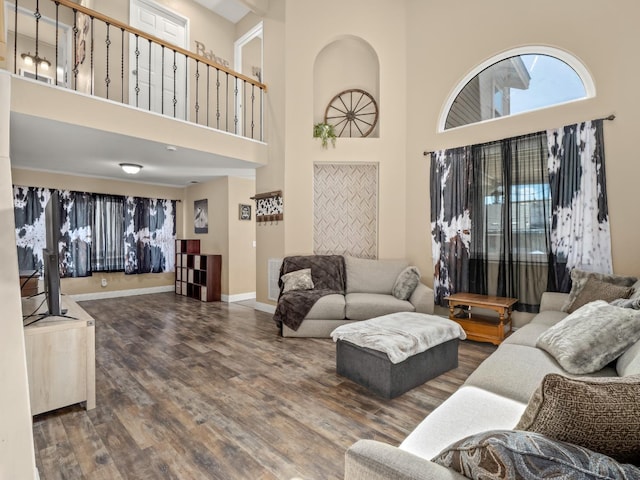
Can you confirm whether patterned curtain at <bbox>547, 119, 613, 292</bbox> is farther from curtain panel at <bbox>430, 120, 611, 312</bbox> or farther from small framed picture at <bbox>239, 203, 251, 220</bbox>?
small framed picture at <bbox>239, 203, 251, 220</bbox>

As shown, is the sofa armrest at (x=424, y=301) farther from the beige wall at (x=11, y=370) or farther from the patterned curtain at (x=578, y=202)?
the beige wall at (x=11, y=370)

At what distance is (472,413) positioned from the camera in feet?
4.60

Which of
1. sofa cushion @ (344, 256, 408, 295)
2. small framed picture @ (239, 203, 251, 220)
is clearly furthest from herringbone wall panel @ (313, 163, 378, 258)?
small framed picture @ (239, 203, 251, 220)

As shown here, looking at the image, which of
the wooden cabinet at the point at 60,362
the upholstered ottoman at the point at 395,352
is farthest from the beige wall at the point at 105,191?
the upholstered ottoman at the point at 395,352

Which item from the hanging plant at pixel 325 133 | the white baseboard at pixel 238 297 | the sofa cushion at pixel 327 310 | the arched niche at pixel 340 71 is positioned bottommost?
the white baseboard at pixel 238 297

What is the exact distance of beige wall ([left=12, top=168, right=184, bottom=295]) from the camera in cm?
552

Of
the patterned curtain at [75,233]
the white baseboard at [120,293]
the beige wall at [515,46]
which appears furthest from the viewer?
the white baseboard at [120,293]

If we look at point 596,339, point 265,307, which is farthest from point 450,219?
point 265,307

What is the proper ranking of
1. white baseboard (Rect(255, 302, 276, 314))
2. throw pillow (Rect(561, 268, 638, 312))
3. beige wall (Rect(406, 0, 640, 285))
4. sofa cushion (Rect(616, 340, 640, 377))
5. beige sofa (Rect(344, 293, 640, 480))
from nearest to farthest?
beige sofa (Rect(344, 293, 640, 480)) < sofa cushion (Rect(616, 340, 640, 377)) < throw pillow (Rect(561, 268, 638, 312)) < beige wall (Rect(406, 0, 640, 285)) < white baseboard (Rect(255, 302, 276, 314))

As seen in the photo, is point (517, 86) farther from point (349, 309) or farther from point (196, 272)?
point (196, 272)

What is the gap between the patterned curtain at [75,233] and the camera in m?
5.73

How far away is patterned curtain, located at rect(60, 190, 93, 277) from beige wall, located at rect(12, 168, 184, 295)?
16 cm

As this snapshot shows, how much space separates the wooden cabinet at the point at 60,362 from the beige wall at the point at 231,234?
381cm

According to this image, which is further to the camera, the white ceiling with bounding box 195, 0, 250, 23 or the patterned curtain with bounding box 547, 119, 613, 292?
the white ceiling with bounding box 195, 0, 250, 23
